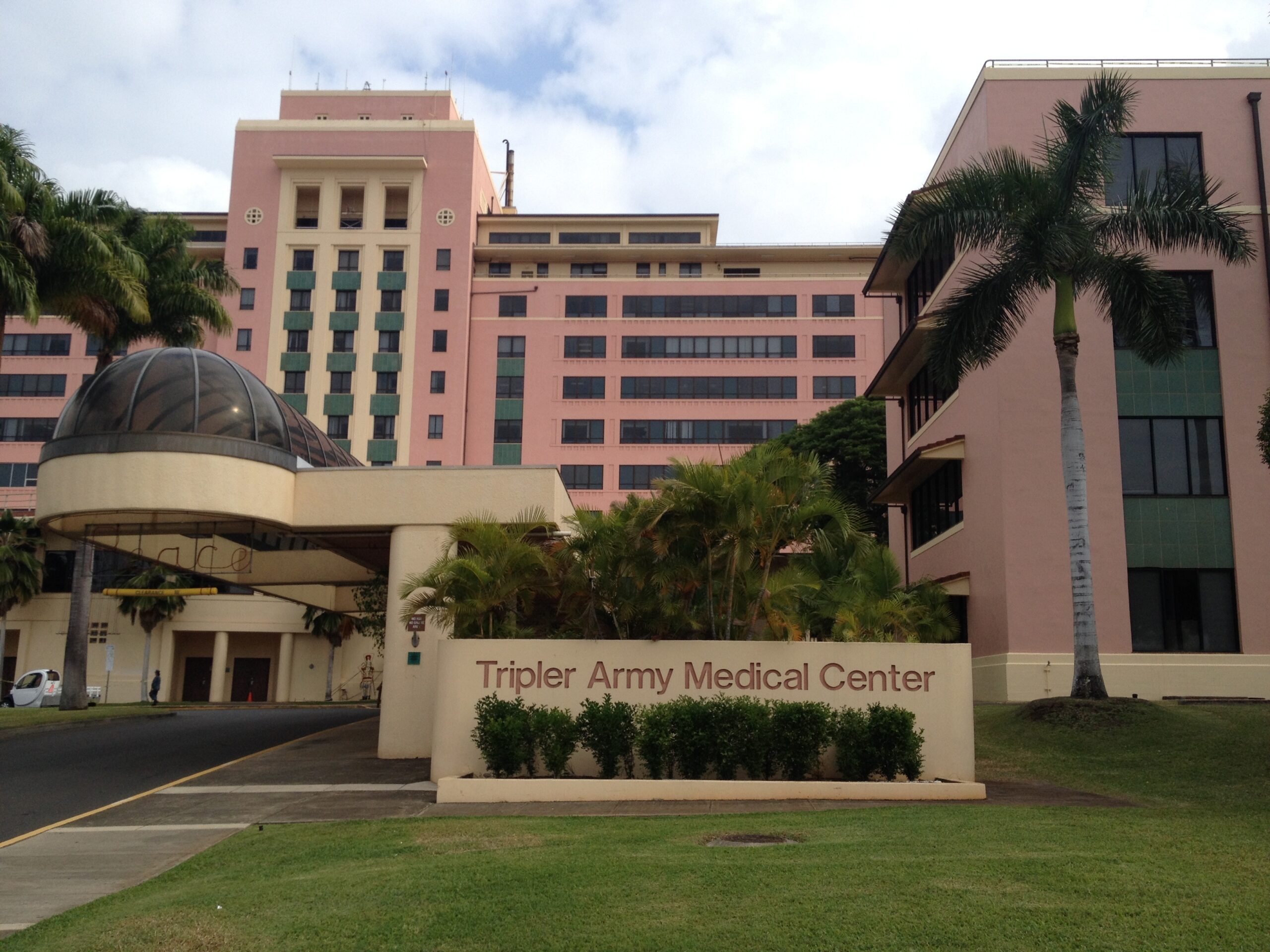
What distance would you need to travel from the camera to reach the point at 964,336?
23594mm

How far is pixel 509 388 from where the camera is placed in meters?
69.6

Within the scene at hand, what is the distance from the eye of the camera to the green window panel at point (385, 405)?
225 feet

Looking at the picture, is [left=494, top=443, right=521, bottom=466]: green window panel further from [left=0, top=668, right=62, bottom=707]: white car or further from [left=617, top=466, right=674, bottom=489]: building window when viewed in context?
[left=0, top=668, right=62, bottom=707]: white car

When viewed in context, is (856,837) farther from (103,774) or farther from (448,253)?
(448,253)

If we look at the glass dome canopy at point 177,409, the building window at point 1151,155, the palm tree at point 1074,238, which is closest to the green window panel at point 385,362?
the building window at point 1151,155

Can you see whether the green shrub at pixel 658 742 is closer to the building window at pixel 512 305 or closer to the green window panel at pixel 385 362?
the green window panel at pixel 385 362

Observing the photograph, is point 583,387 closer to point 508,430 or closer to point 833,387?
point 508,430

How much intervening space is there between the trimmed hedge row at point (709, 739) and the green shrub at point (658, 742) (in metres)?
0.01

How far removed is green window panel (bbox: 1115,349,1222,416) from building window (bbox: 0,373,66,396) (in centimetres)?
6240

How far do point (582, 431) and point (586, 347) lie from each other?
17.6ft

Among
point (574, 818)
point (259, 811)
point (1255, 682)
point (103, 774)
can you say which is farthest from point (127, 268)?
point (1255, 682)

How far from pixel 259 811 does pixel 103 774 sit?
5.82 metres

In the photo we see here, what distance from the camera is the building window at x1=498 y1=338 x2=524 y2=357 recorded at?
7000 centimetres

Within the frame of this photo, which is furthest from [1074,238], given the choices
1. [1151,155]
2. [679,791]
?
[679,791]
